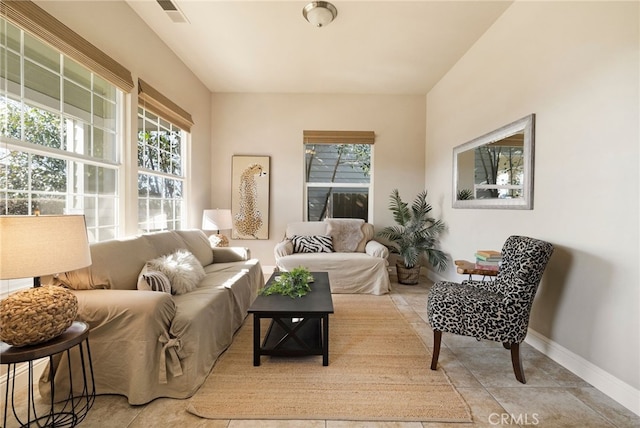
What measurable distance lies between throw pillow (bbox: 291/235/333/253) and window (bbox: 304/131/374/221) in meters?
0.66

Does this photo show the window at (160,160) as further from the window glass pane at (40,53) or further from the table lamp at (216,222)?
the window glass pane at (40,53)

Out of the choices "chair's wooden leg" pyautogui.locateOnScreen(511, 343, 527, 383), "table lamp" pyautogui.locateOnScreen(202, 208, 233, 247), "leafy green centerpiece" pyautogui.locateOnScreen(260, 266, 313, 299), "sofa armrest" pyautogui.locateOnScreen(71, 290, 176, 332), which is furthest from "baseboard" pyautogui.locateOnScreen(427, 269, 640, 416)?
"table lamp" pyautogui.locateOnScreen(202, 208, 233, 247)

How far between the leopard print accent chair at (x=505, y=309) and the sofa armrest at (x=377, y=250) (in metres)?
1.67

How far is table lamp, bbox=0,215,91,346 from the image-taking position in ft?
3.61

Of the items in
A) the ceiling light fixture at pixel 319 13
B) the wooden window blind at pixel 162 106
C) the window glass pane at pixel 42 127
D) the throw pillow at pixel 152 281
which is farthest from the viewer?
the wooden window blind at pixel 162 106

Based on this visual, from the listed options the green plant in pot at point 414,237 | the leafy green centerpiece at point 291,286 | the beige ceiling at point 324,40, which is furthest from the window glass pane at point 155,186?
the green plant in pot at point 414,237

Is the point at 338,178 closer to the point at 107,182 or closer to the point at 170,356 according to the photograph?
the point at 107,182

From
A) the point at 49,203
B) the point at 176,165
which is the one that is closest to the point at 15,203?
the point at 49,203

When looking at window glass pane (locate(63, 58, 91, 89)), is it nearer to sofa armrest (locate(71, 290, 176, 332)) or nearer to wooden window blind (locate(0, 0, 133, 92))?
wooden window blind (locate(0, 0, 133, 92))

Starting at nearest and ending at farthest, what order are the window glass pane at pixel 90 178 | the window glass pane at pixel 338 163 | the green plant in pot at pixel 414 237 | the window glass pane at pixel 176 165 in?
the window glass pane at pixel 90 178 → the window glass pane at pixel 176 165 → the green plant in pot at pixel 414 237 → the window glass pane at pixel 338 163

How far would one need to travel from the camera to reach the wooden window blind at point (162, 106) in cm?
263

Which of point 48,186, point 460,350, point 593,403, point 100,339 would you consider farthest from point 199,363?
point 593,403

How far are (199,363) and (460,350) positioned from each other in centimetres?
188

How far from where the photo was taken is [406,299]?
3250mm
